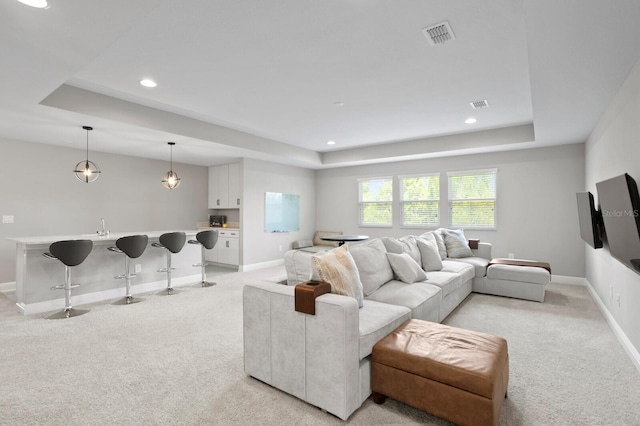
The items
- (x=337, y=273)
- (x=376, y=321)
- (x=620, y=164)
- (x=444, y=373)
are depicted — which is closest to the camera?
(x=444, y=373)

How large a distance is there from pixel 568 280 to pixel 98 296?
7763 mm

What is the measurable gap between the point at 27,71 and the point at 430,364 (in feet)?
13.1

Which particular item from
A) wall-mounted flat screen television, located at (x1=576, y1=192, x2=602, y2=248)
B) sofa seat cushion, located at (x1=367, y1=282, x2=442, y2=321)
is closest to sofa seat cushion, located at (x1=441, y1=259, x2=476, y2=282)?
sofa seat cushion, located at (x1=367, y1=282, x2=442, y2=321)

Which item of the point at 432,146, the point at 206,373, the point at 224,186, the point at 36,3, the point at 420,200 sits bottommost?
the point at 206,373

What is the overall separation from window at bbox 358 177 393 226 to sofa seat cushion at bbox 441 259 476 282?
3082mm

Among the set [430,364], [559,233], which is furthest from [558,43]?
[559,233]

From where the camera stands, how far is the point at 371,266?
3.28m

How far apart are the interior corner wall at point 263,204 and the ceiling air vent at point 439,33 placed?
510 centimetres

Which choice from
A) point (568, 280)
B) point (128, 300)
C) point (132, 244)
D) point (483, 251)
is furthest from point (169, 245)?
point (568, 280)

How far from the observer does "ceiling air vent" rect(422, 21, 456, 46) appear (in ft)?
8.82

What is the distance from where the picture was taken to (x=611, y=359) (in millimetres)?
2861

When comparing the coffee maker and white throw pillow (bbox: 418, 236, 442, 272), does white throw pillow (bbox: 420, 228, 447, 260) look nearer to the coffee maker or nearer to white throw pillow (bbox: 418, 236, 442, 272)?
white throw pillow (bbox: 418, 236, 442, 272)

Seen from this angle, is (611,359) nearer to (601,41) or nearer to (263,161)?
(601,41)

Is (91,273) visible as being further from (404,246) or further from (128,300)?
(404,246)
